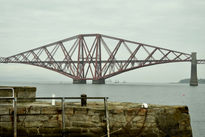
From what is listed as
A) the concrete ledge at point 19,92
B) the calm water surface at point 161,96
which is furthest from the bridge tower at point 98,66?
the concrete ledge at point 19,92

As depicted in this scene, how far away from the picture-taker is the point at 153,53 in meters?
114

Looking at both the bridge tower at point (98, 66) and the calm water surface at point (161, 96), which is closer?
the calm water surface at point (161, 96)

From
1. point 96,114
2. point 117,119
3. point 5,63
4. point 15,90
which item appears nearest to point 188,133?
point 117,119

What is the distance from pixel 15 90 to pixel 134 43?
10879cm

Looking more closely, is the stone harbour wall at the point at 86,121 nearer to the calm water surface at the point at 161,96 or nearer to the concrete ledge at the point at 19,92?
the concrete ledge at the point at 19,92

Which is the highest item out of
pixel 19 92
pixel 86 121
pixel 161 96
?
pixel 19 92

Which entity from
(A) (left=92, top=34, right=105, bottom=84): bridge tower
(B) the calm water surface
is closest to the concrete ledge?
(B) the calm water surface

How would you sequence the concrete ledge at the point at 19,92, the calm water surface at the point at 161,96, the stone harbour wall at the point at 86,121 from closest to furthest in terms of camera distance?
the stone harbour wall at the point at 86,121 → the concrete ledge at the point at 19,92 → the calm water surface at the point at 161,96

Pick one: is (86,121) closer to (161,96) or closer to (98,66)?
(161,96)

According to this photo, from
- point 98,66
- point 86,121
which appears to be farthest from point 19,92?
point 98,66

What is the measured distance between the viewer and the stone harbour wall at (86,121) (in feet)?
32.9

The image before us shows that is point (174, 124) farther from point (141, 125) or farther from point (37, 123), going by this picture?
point (37, 123)

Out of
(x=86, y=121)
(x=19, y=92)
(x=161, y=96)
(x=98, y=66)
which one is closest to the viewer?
(x=86, y=121)

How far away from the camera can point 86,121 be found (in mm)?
10203
